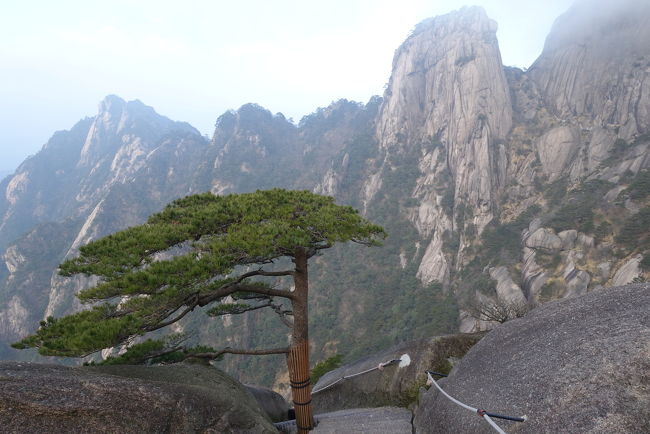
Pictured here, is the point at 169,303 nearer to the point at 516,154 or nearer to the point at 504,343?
the point at 504,343

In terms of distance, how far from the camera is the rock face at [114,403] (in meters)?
4.51

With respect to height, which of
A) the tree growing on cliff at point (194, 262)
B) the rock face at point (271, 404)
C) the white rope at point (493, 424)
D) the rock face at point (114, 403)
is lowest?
the rock face at point (271, 404)

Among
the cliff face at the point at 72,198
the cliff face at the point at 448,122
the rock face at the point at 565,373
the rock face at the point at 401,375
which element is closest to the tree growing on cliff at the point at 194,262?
the rock face at the point at 401,375

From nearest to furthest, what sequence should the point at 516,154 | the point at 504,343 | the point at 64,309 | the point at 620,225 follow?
1. the point at 504,343
2. the point at 620,225
3. the point at 516,154
4. the point at 64,309

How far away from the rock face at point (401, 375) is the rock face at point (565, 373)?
1708 millimetres

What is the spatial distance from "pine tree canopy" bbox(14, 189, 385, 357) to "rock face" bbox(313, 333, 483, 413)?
385cm

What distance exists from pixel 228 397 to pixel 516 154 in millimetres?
67697

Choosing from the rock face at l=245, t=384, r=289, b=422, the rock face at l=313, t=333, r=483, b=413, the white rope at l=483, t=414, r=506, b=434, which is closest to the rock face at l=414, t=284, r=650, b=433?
the white rope at l=483, t=414, r=506, b=434

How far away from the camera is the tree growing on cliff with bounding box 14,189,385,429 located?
17.8 feet

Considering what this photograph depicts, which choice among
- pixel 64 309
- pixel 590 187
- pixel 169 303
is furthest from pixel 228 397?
pixel 64 309

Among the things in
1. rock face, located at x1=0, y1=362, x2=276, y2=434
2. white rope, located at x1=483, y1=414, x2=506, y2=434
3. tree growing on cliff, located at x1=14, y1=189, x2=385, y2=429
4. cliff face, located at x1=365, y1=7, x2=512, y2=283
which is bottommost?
white rope, located at x1=483, y1=414, x2=506, y2=434

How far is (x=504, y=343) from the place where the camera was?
6629 mm

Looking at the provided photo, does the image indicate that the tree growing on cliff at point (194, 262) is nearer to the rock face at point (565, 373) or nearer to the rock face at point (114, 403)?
the rock face at point (114, 403)

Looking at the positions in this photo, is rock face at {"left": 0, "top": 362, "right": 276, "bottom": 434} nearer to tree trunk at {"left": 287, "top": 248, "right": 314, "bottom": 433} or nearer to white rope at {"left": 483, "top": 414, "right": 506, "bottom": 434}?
tree trunk at {"left": 287, "top": 248, "right": 314, "bottom": 433}
